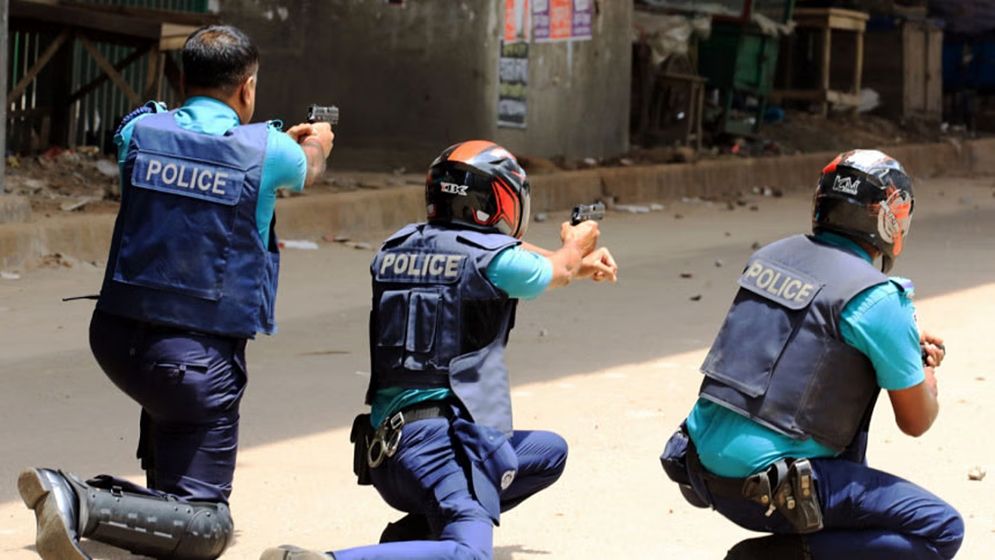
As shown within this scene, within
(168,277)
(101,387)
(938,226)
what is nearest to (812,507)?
(168,277)

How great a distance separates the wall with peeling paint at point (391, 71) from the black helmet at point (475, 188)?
381 inches

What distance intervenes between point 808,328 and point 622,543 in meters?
1.23

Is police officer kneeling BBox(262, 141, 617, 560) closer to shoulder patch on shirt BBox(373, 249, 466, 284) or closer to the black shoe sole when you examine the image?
shoulder patch on shirt BBox(373, 249, 466, 284)

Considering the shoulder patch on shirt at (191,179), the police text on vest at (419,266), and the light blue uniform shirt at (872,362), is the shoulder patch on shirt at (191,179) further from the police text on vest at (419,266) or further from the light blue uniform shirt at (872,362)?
the light blue uniform shirt at (872,362)

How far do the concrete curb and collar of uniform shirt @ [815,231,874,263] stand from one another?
21.3 feet

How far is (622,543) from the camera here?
488 centimetres

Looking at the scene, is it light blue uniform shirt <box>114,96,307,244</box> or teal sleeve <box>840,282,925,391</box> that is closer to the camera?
teal sleeve <box>840,282,925,391</box>

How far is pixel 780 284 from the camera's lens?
13.0 ft

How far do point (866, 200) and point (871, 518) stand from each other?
0.74m

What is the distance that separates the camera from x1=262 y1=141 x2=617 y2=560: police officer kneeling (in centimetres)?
411

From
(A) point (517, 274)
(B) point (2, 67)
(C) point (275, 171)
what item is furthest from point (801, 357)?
(B) point (2, 67)

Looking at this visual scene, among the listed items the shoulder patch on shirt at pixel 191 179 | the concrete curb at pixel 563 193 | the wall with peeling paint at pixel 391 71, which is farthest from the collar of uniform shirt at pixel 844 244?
the wall with peeling paint at pixel 391 71

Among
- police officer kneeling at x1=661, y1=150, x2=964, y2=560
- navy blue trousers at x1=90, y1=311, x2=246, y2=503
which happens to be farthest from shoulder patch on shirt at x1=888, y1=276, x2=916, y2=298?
navy blue trousers at x1=90, y1=311, x2=246, y2=503

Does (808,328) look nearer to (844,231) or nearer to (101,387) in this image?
(844,231)
